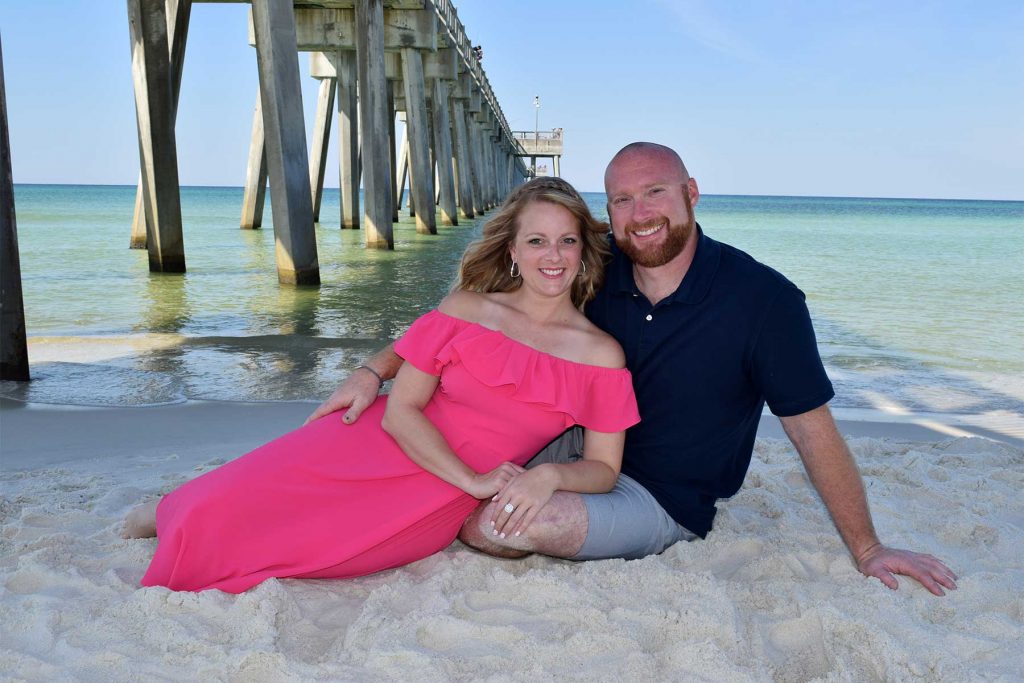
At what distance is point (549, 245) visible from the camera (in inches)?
111

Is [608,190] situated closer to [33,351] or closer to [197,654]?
[197,654]

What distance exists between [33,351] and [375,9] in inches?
401

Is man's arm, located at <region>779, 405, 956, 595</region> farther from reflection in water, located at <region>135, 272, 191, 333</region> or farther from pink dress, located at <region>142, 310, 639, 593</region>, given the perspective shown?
reflection in water, located at <region>135, 272, 191, 333</region>

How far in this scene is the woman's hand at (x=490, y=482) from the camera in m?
2.68

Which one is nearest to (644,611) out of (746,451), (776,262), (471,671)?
(471,671)

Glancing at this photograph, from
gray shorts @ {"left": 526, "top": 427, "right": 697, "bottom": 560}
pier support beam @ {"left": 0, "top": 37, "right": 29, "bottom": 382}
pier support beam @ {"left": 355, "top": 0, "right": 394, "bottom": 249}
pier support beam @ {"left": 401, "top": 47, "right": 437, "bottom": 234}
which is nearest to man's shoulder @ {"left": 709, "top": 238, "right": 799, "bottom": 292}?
gray shorts @ {"left": 526, "top": 427, "right": 697, "bottom": 560}

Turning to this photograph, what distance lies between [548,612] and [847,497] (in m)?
0.99

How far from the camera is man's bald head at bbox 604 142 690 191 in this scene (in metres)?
2.89

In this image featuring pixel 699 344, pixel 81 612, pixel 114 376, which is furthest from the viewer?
pixel 114 376

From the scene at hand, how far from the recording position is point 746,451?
9.91 ft

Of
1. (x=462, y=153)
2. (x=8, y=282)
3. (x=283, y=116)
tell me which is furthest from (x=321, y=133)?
(x=8, y=282)

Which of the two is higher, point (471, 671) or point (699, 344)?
point (699, 344)

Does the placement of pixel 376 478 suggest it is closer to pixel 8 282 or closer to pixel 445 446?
pixel 445 446

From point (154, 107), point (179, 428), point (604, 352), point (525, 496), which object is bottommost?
point (179, 428)
